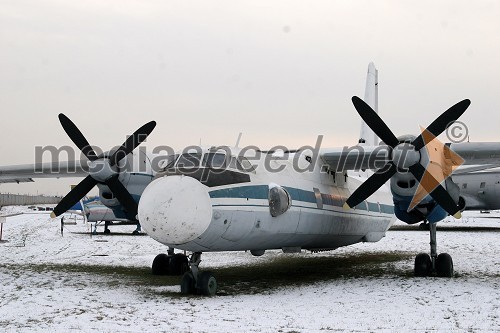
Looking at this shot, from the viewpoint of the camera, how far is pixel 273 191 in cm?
1195

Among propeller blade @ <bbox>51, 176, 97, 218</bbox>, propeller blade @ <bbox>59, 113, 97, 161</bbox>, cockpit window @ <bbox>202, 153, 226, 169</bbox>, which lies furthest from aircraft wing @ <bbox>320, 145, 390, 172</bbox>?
propeller blade @ <bbox>59, 113, 97, 161</bbox>

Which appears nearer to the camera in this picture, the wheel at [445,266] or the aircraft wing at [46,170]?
the wheel at [445,266]

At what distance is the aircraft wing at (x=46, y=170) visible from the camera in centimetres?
1727

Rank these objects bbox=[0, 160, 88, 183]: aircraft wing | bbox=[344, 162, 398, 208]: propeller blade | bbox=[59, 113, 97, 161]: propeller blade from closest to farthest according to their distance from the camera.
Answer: bbox=[344, 162, 398, 208]: propeller blade → bbox=[59, 113, 97, 161]: propeller blade → bbox=[0, 160, 88, 183]: aircraft wing

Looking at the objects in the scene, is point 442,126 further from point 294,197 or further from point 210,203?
point 210,203

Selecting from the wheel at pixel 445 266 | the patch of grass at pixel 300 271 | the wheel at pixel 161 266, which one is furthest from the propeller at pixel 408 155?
the wheel at pixel 161 266

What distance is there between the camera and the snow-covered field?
796 cm

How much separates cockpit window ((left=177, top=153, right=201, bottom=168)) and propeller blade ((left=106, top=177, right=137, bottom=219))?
3925mm

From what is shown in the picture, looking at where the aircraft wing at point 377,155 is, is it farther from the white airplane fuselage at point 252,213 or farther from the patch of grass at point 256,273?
the patch of grass at point 256,273

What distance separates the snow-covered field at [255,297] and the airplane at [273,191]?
3.32 ft

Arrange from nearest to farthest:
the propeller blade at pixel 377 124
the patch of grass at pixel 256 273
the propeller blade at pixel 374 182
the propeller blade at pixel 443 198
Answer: the patch of grass at pixel 256 273 → the propeller blade at pixel 443 198 → the propeller blade at pixel 374 182 → the propeller blade at pixel 377 124

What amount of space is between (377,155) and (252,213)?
437 cm

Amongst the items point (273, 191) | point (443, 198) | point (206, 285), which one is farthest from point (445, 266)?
point (206, 285)

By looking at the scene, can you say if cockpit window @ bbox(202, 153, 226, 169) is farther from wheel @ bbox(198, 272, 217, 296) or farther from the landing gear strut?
wheel @ bbox(198, 272, 217, 296)
